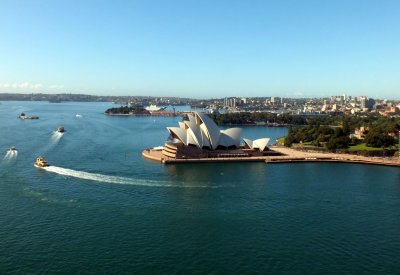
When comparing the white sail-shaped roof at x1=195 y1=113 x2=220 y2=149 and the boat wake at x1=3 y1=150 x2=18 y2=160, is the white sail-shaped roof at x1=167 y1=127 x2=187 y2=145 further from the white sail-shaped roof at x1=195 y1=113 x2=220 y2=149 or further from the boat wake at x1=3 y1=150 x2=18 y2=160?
the boat wake at x1=3 y1=150 x2=18 y2=160

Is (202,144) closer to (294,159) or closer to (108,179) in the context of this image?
(294,159)

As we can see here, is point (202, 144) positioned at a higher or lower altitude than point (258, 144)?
higher

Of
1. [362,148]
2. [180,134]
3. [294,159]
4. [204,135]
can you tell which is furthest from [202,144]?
[362,148]

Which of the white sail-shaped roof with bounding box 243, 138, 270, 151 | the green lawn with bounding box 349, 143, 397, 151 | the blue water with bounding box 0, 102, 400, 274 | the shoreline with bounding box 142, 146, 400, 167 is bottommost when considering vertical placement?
the blue water with bounding box 0, 102, 400, 274

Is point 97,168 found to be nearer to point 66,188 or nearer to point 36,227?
point 66,188

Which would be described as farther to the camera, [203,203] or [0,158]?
[0,158]

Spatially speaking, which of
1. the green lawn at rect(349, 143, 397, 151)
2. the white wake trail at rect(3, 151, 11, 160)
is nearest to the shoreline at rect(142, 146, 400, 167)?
the green lawn at rect(349, 143, 397, 151)

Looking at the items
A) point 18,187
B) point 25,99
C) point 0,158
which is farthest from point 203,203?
point 25,99
